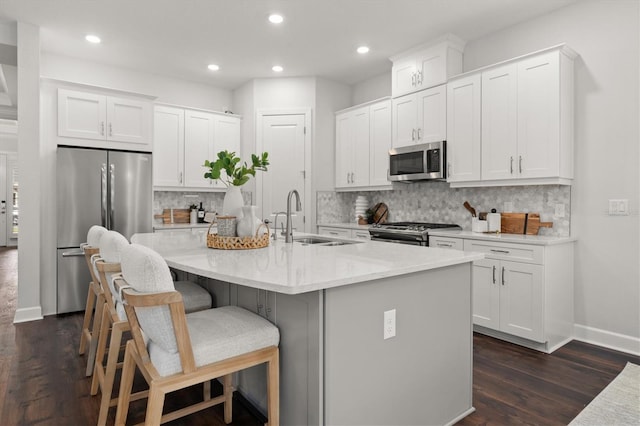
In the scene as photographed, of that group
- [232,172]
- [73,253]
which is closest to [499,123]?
[232,172]

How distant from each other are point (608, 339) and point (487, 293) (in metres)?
0.96

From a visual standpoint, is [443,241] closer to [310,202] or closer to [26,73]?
[310,202]

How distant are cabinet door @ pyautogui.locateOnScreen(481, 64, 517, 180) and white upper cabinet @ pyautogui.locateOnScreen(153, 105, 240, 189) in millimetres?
3352

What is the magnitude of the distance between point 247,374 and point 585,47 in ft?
11.9

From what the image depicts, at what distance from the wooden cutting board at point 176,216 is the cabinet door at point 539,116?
415 centimetres

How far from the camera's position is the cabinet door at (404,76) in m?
4.28

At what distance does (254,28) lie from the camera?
3869 millimetres

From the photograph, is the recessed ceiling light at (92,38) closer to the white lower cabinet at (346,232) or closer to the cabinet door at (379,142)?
the cabinet door at (379,142)

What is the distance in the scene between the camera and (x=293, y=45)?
4266 mm

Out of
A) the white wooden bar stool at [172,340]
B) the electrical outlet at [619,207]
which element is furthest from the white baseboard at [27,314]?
the electrical outlet at [619,207]

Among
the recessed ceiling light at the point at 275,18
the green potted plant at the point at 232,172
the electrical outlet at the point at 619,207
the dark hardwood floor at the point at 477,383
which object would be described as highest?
the recessed ceiling light at the point at 275,18

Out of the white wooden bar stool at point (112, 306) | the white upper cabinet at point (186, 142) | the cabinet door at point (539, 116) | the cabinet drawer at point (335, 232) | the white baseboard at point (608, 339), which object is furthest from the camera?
the white upper cabinet at point (186, 142)

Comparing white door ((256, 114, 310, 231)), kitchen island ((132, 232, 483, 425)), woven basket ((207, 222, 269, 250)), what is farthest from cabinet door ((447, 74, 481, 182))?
woven basket ((207, 222, 269, 250))

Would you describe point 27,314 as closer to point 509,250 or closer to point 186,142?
point 186,142
